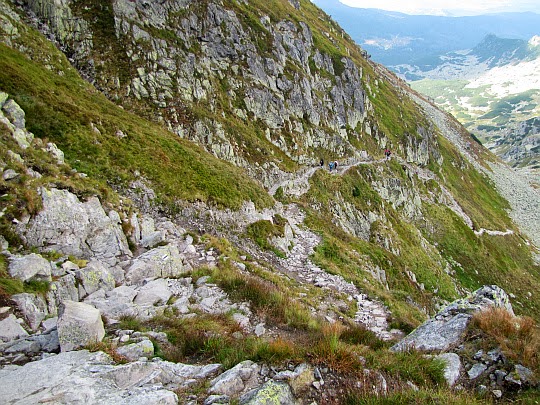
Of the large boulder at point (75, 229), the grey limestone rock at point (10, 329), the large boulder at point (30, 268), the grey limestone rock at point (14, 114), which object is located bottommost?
the grey limestone rock at point (10, 329)

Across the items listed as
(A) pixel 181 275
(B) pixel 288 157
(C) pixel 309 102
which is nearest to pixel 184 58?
(B) pixel 288 157

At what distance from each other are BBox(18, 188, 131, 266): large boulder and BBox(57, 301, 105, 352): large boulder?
572 centimetres

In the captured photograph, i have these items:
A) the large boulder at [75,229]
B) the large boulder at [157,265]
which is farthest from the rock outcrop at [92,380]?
the large boulder at [75,229]

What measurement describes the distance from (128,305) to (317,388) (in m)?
7.06

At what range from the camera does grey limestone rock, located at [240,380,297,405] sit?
6445mm

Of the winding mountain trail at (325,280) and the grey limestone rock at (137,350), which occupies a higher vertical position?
the grey limestone rock at (137,350)

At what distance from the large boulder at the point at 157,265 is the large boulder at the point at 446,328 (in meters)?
9.85

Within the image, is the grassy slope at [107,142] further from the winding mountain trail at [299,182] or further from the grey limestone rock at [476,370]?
the grey limestone rock at [476,370]

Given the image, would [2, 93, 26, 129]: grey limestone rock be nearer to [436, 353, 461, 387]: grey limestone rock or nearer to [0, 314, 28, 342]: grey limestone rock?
[0, 314, 28, 342]: grey limestone rock

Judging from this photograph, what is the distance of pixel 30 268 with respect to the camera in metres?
10.7

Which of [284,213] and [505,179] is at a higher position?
[505,179]

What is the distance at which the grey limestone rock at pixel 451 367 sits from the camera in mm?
8141

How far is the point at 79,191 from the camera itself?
15.7 m

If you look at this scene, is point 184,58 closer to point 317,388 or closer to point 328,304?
point 328,304
